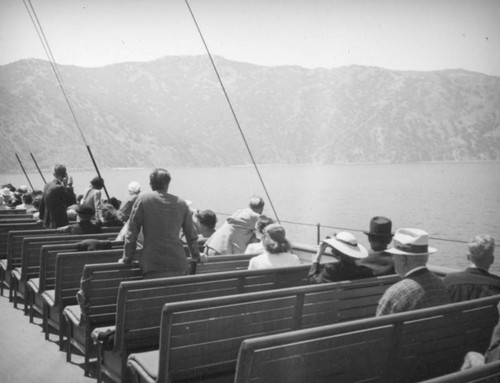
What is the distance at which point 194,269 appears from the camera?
5367 millimetres

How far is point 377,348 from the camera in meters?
2.94

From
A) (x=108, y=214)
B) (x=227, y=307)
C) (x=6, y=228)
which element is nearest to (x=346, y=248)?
(x=227, y=307)

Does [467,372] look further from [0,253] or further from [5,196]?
[5,196]

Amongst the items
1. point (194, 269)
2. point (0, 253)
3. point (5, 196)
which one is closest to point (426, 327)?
point (194, 269)

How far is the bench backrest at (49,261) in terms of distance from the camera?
569 centimetres

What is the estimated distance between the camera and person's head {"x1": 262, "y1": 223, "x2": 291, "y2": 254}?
497cm

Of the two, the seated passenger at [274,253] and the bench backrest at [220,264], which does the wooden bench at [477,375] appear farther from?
the bench backrest at [220,264]

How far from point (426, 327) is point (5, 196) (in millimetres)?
13880

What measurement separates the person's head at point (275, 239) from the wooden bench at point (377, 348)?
6.32 ft

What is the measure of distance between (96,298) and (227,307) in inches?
68.5

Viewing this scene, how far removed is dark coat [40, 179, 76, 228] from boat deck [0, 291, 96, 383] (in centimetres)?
197

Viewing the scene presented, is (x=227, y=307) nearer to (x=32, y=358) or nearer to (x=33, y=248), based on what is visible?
(x=32, y=358)

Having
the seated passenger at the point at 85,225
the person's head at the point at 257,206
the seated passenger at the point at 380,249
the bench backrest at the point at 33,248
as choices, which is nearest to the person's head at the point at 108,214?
the seated passenger at the point at 85,225

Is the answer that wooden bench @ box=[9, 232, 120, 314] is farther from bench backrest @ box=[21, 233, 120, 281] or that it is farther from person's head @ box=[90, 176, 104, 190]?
person's head @ box=[90, 176, 104, 190]
